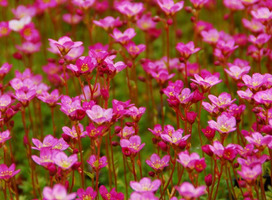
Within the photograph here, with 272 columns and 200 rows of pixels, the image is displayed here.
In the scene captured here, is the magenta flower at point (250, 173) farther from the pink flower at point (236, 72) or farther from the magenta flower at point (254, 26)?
the magenta flower at point (254, 26)

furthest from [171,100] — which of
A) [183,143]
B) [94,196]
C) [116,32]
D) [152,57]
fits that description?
[152,57]

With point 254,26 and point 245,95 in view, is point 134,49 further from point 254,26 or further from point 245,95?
point 254,26

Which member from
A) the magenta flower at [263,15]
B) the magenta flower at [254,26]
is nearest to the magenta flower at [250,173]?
the magenta flower at [263,15]

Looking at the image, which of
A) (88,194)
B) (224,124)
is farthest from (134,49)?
(88,194)

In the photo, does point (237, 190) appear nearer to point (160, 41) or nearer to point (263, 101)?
point (263, 101)

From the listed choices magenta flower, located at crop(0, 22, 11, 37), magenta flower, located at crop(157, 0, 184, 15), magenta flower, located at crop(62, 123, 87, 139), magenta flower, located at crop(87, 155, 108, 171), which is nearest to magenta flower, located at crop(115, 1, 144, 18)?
magenta flower, located at crop(157, 0, 184, 15)

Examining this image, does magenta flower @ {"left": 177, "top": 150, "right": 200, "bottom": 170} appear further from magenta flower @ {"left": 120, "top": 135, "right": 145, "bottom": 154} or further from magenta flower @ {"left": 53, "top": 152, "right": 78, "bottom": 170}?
magenta flower @ {"left": 53, "top": 152, "right": 78, "bottom": 170}
